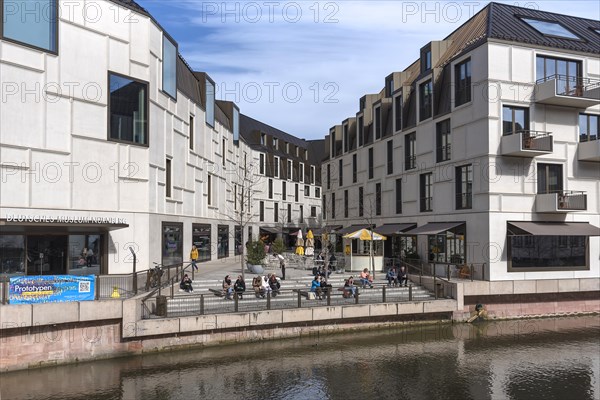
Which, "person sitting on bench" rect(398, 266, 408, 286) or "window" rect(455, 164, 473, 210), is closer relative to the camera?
"person sitting on bench" rect(398, 266, 408, 286)

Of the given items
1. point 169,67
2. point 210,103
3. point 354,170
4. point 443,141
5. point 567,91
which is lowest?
point 354,170

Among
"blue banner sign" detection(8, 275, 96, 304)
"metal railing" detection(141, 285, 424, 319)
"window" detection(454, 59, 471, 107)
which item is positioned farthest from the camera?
"window" detection(454, 59, 471, 107)

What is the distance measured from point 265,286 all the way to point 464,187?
13.2m

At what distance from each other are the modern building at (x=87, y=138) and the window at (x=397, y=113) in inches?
644

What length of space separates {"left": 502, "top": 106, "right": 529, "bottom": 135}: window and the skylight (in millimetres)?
5841

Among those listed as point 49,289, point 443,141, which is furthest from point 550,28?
point 49,289

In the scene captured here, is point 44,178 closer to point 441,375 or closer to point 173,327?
point 173,327

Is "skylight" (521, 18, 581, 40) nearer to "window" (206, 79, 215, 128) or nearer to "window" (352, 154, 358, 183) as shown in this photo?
"window" (352, 154, 358, 183)

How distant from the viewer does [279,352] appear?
19047mm

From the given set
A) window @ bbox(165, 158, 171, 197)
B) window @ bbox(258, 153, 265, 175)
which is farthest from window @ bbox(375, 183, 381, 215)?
window @ bbox(258, 153, 265, 175)

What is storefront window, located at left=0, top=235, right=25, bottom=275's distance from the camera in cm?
2059

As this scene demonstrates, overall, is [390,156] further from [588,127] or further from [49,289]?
[49,289]

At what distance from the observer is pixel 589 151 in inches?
1091

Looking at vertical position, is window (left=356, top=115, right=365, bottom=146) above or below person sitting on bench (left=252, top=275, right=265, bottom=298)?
above
